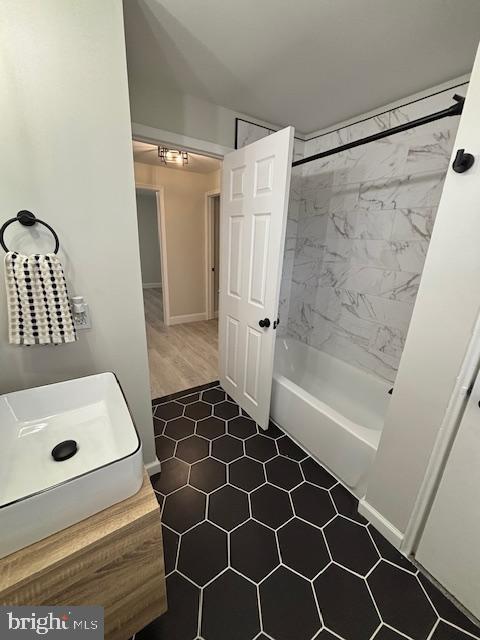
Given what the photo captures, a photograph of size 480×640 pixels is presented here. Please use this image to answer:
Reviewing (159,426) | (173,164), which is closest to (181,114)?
(173,164)

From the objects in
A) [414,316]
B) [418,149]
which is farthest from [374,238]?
[414,316]

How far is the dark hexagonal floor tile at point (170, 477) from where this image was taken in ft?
5.06

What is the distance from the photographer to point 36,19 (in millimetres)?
875

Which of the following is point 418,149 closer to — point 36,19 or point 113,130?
point 113,130

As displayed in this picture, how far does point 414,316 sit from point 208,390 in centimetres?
188

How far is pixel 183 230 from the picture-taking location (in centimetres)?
396

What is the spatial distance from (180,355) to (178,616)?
235 centimetres

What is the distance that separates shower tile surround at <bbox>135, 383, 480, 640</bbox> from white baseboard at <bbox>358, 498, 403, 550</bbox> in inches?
1.4

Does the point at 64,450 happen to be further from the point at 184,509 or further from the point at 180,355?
the point at 180,355

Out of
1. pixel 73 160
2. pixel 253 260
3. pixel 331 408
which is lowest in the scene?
pixel 331 408

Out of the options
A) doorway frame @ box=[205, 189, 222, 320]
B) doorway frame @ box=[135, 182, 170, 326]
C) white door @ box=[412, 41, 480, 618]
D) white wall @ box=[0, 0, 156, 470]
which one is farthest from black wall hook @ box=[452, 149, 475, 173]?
doorway frame @ box=[135, 182, 170, 326]

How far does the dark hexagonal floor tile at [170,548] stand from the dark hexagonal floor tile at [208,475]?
0.27 metres

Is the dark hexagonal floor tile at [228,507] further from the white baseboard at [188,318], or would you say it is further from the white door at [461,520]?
the white baseboard at [188,318]

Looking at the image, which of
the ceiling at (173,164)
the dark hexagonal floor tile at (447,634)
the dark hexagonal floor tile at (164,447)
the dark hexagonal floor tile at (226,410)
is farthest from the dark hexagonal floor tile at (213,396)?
the ceiling at (173,164)
